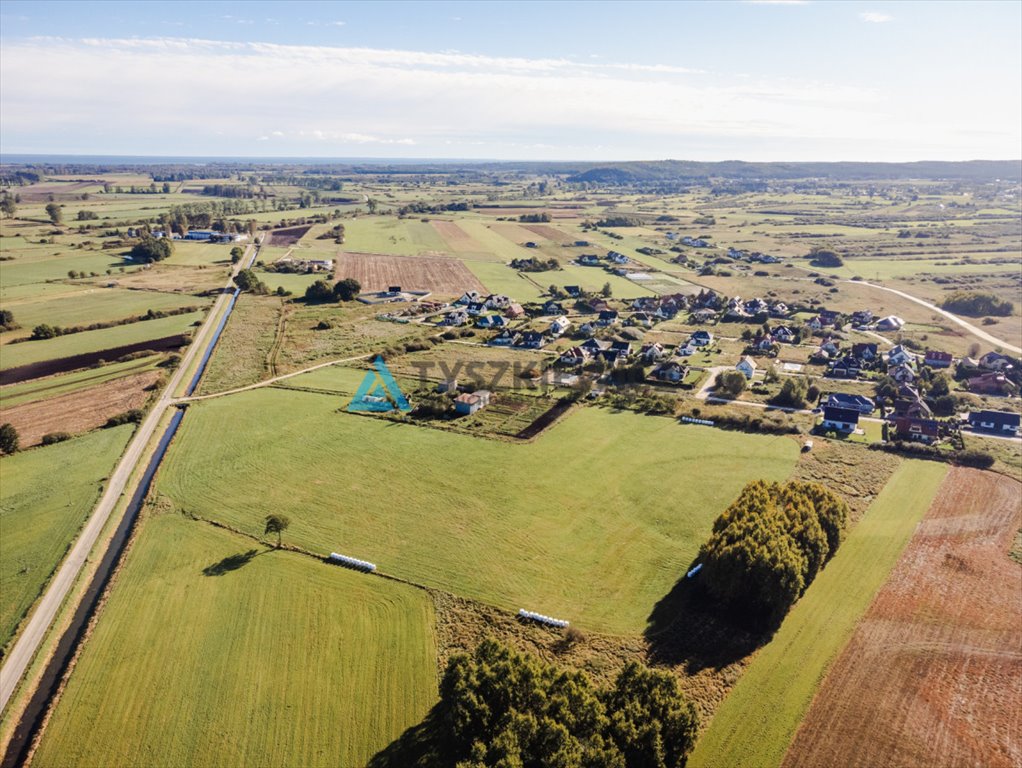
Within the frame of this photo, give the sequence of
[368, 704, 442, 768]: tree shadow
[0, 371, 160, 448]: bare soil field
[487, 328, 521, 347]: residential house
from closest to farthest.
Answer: [368, 704, 442, 768]: tree shadow < [0, 371, 160, 448]: bare soil field < [487, 328, 521, 347]: residential house

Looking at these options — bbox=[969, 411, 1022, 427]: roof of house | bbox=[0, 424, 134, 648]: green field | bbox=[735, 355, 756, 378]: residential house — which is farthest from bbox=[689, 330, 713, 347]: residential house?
bbox=[0, 424, 134, 648]: green field

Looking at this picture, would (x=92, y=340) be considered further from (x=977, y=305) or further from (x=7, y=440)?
(x=977, y=305)

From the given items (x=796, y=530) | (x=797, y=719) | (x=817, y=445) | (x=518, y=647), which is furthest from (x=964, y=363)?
(x=518, y=647)

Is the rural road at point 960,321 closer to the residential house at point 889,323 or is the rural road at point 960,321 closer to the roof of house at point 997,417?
the residential house at point 889,323

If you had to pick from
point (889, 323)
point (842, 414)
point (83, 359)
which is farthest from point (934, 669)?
point (83, 359)

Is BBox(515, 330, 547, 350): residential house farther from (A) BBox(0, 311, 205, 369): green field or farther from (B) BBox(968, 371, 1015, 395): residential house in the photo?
(B) BBox(968, 371, 1015, 395): residential house

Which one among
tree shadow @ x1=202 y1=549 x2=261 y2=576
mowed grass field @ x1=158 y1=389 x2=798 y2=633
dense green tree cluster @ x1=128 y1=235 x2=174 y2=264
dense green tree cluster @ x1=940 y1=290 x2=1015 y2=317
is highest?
dense green tree cluster @ x1=128 y1=235 x2=174 y2=264
